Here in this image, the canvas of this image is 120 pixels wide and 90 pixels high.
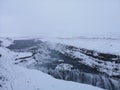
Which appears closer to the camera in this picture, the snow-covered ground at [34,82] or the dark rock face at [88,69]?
the snow-covered ground at [34,82]

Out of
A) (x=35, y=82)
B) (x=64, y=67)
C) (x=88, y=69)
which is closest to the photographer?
(x=35, y=82)

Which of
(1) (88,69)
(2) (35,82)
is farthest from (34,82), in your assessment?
(1) (88,69)

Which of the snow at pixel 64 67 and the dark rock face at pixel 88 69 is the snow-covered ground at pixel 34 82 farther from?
the snow at pixel 64 67

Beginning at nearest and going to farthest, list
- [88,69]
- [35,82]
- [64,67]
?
[35,82]
[88,69]
[64,67]

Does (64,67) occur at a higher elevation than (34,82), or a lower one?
higher

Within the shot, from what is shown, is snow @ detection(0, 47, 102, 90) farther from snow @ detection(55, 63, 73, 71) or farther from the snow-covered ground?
snow @ detection(55, 63, 73, 71)

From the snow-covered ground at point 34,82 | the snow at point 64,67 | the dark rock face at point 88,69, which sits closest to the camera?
the snow-covered ground at point 34,82

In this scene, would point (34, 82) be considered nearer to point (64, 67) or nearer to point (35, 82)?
point (35, 82)

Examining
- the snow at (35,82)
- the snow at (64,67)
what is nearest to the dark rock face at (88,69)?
the snow at (64,67)

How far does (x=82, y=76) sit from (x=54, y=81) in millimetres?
2527

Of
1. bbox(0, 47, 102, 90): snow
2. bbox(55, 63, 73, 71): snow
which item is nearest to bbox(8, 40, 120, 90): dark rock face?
bbox(55, 63, 73, 71): snow

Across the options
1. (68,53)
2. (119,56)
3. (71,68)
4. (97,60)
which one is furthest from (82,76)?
(68,53)

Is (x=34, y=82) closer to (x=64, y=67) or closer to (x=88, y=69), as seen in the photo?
(x=64, y=67)

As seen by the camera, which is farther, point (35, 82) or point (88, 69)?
point (88, 69)
